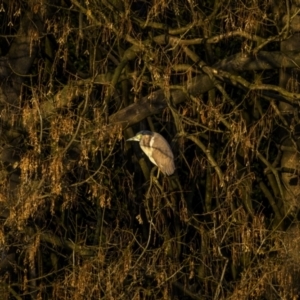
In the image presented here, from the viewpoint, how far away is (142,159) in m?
9.48

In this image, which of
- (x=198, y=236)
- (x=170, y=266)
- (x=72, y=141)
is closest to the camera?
(x=72, y=141)

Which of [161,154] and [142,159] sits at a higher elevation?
[161,154]

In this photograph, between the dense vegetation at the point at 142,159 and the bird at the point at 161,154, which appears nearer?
the dense vegetation at the point at 142,159

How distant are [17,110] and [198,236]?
6.43 feet

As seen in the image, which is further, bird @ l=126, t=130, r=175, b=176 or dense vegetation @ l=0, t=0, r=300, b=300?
bird @ l=126, t=130, r=175, b=176

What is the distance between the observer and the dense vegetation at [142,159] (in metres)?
7.77

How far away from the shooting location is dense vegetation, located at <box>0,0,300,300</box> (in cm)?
777

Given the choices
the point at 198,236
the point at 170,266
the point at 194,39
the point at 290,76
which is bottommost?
the point at 198,236

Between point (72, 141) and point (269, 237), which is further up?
point (72, 141)

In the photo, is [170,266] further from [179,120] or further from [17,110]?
[17,110]

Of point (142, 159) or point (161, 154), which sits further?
point (142, 159)

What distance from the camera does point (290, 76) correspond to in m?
8.80

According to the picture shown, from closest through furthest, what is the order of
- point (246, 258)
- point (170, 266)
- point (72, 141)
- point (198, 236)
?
point (72, 141) < point (170, 266) < point (246, 258) < point (198, 236)

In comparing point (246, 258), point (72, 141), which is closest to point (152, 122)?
point (246, 258)
